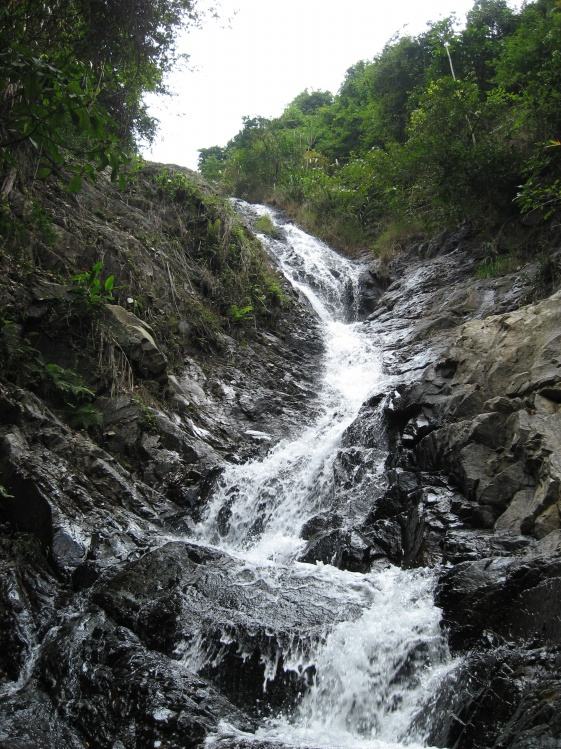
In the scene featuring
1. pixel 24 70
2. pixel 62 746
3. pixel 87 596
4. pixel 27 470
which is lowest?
pixel 62 746

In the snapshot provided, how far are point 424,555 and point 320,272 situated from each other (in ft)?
39.8

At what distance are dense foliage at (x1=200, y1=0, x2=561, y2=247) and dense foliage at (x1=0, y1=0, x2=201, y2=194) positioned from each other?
6030 millimetres

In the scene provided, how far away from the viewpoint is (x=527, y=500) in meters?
5.54

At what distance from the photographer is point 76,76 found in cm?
280

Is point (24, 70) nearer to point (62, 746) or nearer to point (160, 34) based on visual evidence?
point (62, 746)

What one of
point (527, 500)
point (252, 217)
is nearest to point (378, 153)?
point (252, 217)

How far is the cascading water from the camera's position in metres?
4.05

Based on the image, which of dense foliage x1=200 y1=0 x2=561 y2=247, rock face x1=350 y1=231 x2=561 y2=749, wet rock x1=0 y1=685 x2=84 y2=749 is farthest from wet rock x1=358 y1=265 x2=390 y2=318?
wet rock x1=0 y1=685 x2=84 y2=749

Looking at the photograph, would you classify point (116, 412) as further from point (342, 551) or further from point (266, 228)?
point (266, 228)

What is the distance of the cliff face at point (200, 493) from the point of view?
12.7 ft

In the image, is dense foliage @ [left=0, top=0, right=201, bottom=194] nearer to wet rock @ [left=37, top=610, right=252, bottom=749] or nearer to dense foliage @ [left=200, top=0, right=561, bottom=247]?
wet rock @ [left=37, top=610, right=252, bottom=749]

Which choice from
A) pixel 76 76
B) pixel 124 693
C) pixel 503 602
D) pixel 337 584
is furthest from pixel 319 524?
pixel 76 76

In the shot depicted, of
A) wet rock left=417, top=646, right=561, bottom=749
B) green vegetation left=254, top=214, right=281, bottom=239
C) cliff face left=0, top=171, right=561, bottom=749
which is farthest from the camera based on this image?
green vegetation left=254, top=214, right=281, bottom=239

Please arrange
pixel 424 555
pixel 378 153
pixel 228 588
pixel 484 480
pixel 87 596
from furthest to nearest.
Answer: pixel 378 153, pixel 484 480, pixel 424 555, pixel 228 588, pixel 87 596
